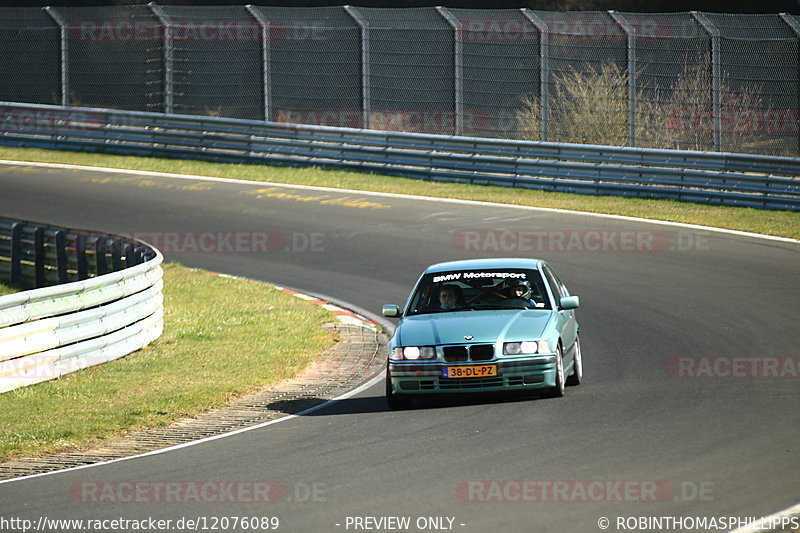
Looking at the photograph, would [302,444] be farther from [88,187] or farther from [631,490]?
[88,187]

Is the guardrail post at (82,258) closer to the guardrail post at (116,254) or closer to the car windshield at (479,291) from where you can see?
the guardrail post at (116,254)

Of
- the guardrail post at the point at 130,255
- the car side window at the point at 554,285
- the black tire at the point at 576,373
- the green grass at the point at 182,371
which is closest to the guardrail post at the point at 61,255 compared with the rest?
the green grass at the point at 182,371

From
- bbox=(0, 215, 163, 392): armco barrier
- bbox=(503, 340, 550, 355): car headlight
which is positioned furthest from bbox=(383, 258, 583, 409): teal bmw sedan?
bbox=(0, 215, 163, 392): armco barrier

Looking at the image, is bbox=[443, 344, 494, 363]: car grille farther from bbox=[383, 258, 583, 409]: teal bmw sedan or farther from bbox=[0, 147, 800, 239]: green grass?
bbox=[0, 147, 800, 239]: green grass

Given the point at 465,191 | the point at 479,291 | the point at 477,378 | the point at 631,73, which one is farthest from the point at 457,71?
the point at 477,378

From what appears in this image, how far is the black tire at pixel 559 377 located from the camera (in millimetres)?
10883

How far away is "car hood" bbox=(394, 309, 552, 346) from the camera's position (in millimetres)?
10898

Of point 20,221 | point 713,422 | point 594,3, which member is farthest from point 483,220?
point 594,3

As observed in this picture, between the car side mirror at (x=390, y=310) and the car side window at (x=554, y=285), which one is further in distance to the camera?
the car side window at (x=554, y=285)

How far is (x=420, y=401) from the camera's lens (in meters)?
11.5

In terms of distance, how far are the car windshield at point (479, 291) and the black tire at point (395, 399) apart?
118 cm

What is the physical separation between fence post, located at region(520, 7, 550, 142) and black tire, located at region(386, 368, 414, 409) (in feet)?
52.5

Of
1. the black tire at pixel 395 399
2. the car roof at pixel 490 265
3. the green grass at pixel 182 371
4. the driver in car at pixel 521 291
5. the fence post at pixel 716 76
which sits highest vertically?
the fence post at pixel 716 76

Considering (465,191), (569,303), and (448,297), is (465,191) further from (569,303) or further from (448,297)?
(569,303)
